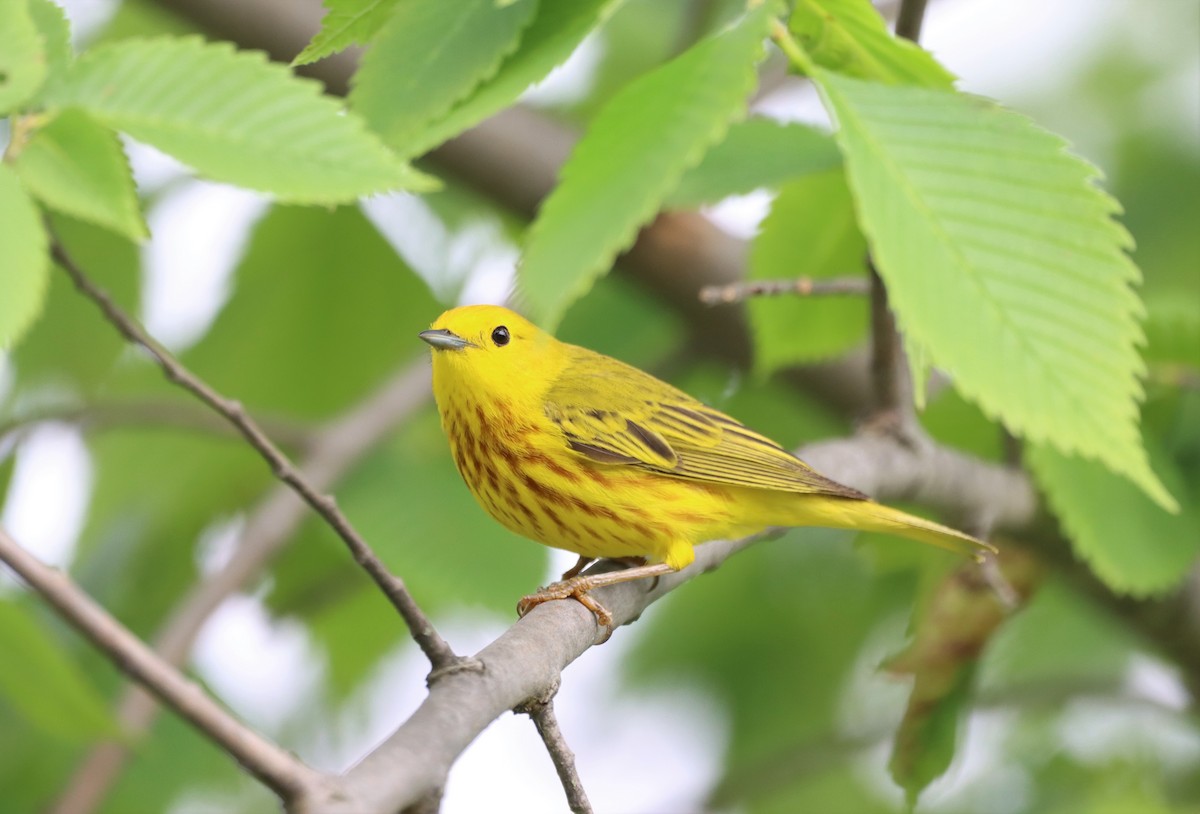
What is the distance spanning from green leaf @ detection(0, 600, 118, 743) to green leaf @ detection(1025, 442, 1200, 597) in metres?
1.52

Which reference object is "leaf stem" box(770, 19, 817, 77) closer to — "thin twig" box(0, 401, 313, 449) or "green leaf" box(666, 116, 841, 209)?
"green leaf" box(666, 116, 841, 209)

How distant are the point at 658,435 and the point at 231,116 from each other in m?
1.37

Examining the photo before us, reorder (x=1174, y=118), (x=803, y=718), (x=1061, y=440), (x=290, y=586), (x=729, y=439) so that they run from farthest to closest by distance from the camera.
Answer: (x=1174, y=118) < (x=803, y=718) < (x=290, y=586) < (x=729, y=439) < (x=1061, y=440)

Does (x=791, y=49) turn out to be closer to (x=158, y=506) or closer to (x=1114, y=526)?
(x=1114, y=526)

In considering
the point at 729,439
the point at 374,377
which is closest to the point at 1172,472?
the point at 729,439

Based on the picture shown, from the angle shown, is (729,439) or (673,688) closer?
(729,439)

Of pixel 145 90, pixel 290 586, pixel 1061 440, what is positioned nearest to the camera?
pixel 145 90

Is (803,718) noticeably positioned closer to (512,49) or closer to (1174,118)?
(1174,118)

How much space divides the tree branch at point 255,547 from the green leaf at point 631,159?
131cm

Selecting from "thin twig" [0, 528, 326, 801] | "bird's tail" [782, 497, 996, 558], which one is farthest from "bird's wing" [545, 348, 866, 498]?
"thin twig" [0, 528, 326, 801]

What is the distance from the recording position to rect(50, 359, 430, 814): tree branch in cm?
225

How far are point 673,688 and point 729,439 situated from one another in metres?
1.28

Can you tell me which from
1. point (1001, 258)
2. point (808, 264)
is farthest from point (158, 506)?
point (1001, 258)

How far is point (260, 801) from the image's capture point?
3.41 meters
